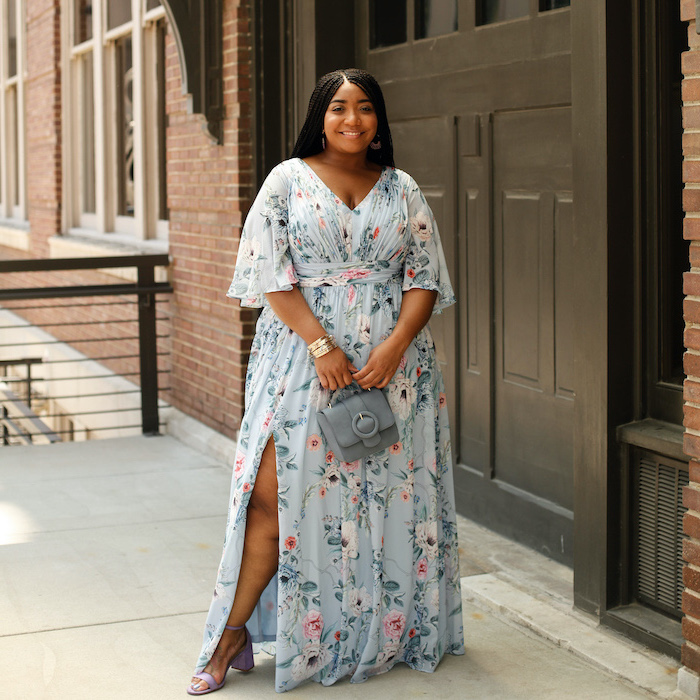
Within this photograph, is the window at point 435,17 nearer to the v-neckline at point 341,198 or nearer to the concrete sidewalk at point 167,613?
the v-neckline at point 341,198

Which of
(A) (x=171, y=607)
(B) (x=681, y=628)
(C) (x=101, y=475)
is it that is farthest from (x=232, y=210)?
(B) (x=681, y=628)

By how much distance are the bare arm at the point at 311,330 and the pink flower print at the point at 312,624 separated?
0.69 metres

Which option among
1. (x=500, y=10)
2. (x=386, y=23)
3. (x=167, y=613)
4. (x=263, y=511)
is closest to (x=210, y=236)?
(x=386, y=23)

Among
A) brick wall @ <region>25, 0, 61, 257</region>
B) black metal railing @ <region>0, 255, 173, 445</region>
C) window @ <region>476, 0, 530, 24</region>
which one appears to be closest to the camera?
window @ <region>476, 0, 530, 24</region>

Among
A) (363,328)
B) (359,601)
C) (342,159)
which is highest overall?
(342,159)

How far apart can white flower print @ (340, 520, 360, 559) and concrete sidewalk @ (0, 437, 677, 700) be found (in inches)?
16.9

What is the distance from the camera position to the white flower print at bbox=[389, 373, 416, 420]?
3.54 meters

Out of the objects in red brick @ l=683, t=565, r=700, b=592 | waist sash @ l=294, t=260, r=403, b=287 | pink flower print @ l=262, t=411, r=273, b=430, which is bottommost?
red brick @ l=683, t=565, r=700, b=592

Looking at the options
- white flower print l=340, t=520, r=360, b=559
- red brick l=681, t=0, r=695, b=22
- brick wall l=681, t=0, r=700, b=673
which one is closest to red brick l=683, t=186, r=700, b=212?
brick wall l=681, t=0, r=700, b=673

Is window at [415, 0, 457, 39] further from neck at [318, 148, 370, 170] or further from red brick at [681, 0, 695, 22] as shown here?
red brick at [681, 0, 695, 22]

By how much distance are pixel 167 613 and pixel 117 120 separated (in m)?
6.91

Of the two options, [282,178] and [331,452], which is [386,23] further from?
[331,452]

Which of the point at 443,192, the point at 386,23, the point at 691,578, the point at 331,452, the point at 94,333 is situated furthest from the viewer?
the point at 94,333

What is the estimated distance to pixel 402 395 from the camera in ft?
11.7
